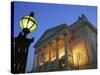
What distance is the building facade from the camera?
7.35 feet

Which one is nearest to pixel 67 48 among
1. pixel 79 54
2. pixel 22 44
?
pixel 79 54

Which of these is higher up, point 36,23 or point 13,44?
point 36,23

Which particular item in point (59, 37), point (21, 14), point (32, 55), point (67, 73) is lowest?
point (67, 73)

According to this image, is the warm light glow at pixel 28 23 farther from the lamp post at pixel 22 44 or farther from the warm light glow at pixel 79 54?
the warm light glow at pixel 79 54

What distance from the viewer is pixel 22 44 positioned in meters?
2.16

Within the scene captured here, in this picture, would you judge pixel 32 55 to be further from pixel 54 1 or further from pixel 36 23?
pixel 54 1

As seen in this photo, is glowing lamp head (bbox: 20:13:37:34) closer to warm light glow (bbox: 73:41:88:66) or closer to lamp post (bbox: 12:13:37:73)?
lamp post (bbox: 12:13:37:73)

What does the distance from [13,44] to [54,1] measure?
60 centimetres

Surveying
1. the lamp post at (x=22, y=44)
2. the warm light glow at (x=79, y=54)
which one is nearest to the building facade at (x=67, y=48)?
the warm light glow at (x=79, y=54)

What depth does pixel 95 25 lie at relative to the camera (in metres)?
2.44

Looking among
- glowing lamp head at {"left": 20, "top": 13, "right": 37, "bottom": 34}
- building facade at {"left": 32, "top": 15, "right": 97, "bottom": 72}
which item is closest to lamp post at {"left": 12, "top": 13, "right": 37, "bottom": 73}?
glowing lamp head at {"left": 20, "top": 13, "right": 37, "bottom": 34}

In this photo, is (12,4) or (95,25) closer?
(12,4)

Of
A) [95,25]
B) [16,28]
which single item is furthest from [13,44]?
[95,25]

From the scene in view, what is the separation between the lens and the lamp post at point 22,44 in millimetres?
2127
